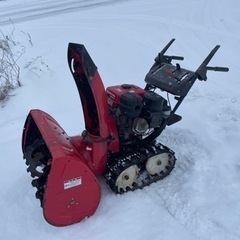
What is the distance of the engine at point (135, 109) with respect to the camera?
3164mm

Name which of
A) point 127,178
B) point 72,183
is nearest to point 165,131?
point 127,178

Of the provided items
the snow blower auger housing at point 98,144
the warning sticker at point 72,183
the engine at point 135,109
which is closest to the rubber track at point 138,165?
the snow blower auger housing at point 98,144

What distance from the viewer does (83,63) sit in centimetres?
294

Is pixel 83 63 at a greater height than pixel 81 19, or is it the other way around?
pixel 83 63

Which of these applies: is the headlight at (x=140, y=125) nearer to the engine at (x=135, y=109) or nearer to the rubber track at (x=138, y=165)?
the engine at (x=135, y=109)

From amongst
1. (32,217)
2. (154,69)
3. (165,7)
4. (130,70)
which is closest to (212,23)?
Result: (165,7)

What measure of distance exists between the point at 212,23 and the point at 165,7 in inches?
88.0

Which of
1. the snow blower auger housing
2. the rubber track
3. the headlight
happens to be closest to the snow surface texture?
the rubber track

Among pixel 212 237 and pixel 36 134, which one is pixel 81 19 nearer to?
pixel 36 134

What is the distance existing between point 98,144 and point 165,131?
1528mm

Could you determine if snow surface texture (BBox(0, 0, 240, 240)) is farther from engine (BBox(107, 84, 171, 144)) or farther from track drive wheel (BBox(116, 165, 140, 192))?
engine (BBox(107, 84, 171, 144))

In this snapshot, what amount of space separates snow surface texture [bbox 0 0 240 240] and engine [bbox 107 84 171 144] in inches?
26.5

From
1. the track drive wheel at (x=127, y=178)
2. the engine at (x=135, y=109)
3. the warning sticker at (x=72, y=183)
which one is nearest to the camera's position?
the warning sticker at (x=72, y=183)

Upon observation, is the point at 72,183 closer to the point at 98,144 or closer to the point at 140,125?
the point at 98,144
